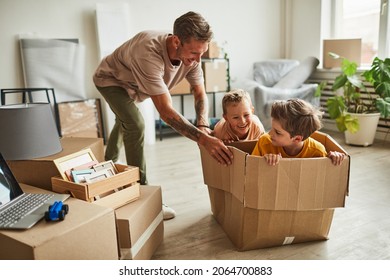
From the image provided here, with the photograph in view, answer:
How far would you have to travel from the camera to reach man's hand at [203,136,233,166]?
154 centimetres

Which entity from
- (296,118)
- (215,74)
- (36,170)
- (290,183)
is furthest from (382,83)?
(36,170)

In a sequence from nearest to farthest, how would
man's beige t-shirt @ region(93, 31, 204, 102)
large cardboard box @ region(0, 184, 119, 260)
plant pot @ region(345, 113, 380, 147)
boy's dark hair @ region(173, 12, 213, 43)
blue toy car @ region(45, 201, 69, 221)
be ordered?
large cardboard box @ region(0, 184, 119, 260), blue toy car @ region(45, 201, 69, 221), boy's dark hair @ region(173, 12, 213, 43), man's beige t-shirt @ region(93, 31, 204, 102), plant pot @ region(345, 113, 380, 147)

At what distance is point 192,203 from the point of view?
220 cm

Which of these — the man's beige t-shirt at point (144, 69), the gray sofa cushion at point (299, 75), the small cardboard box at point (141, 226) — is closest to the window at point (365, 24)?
the gray sofa cushion at point (299, 75)

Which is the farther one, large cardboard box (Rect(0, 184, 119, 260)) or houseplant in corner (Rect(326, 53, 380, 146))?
houseplant in corner (Rect(326, 53, 380, 146))

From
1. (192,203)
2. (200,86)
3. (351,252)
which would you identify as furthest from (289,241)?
(200,86)

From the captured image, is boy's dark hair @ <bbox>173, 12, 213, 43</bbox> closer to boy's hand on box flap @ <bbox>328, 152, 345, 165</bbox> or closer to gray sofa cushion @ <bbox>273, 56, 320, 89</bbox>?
boy's hand on box flap @ <bbox>328, 152, 345, 165</bbox>

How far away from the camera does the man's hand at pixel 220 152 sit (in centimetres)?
154

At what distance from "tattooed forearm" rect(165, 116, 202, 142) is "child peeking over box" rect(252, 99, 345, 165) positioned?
27 cm

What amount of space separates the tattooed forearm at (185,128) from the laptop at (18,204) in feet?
1.90

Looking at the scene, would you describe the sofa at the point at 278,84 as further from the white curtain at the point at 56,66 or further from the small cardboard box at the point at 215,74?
the white curtain at the point at 56,66

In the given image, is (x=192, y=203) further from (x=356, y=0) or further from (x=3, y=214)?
(x=356, y=0)

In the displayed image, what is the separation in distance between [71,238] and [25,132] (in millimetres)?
587

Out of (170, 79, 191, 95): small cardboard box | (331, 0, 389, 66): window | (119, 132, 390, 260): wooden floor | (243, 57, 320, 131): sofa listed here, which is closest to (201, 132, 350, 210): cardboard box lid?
(119, 132, 390, 260): wooden floor
